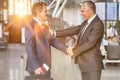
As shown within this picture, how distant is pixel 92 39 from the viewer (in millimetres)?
4840

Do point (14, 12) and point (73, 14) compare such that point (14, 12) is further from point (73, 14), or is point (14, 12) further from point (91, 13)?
point (91, 13)

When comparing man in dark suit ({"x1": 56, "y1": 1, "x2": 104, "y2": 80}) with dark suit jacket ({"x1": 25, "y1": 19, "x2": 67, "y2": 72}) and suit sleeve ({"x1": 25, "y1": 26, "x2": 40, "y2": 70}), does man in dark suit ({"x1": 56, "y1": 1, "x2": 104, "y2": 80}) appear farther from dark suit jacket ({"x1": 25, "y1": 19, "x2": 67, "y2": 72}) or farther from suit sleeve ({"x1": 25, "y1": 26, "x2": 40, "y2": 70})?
suit sleeve ({"x1": 25, "y1": 26, "x2": 40, "y2": 70})

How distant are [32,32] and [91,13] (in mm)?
783

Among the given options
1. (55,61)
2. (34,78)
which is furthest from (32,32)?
(55,61)

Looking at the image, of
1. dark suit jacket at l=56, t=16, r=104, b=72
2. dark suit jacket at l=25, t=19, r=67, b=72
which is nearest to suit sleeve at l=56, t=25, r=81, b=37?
dark suit jacket at l=56, t=16, r=104, b=72

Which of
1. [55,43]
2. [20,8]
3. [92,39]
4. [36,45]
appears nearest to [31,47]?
[36,45]

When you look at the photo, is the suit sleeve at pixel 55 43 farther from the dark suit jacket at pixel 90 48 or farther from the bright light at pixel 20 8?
the bright light at pixel 20 8

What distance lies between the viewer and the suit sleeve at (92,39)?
485cm

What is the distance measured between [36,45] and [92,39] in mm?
676

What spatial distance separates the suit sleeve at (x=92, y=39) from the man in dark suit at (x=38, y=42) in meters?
0.40

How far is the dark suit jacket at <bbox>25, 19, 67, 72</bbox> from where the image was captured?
462 cm

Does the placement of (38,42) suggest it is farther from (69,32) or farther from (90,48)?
(69,32)

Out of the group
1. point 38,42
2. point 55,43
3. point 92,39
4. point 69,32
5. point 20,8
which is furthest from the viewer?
point 20,8

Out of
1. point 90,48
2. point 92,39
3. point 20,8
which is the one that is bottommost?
point 90,48
